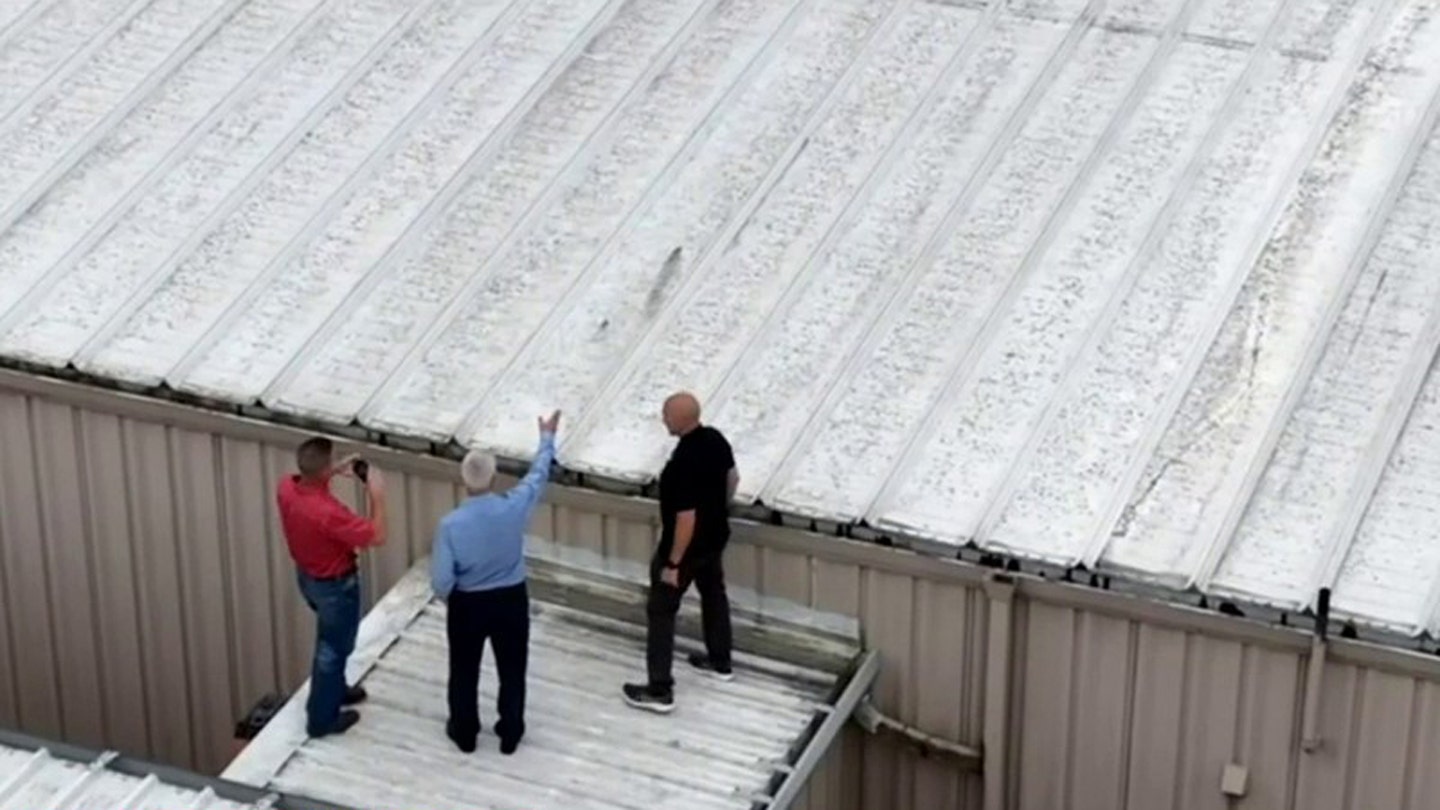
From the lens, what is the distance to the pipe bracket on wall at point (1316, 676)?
11.5m

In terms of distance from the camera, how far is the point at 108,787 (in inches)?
448

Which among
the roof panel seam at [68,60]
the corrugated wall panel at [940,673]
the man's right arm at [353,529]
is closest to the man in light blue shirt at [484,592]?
the man's right arm at [353,529]

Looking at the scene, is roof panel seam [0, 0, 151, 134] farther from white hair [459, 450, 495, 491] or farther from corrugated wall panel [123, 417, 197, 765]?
white hair [459, 450, 495, 491]

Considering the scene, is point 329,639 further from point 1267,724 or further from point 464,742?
point 1267,724

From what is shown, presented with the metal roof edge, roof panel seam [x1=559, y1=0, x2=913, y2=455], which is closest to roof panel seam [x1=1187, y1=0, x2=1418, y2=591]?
the metal roof edge

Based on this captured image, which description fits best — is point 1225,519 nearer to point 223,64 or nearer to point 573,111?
point 573,111

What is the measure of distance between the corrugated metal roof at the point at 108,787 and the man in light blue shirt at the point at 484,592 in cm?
95

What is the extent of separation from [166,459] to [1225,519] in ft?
20.6

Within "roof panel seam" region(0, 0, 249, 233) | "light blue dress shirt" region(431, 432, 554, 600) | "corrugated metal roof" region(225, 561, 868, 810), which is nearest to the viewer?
"light blue dress shirt" region(431, 432, 554, 600)

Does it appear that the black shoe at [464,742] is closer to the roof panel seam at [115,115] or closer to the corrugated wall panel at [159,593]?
the corrugated wall panel at [159,593]

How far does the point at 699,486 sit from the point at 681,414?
41 cm

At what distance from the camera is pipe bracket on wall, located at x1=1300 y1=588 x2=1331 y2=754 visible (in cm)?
1153

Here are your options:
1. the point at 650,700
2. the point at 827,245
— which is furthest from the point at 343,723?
the point at 827,245

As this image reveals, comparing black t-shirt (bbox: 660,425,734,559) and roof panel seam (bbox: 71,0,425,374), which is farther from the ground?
roof panel seam (bbox: 71,0,425,374)
